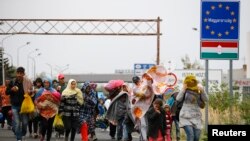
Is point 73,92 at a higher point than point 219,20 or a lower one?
lower

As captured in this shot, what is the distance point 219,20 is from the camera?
731 inches

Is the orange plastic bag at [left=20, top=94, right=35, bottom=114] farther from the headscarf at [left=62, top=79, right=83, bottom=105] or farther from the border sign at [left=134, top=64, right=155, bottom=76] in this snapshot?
the border sign at [left=134, top=64, right=155, bottom=76]

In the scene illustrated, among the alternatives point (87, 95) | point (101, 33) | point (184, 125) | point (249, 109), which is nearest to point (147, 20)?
point (101, 33)

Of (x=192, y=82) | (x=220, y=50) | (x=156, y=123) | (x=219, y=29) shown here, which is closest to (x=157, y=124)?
(x=156, y=123)

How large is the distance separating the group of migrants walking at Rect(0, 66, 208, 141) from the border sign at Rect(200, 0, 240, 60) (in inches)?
53.3

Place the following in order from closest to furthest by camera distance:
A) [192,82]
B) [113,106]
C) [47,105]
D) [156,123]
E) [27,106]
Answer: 1. [192,82]
2. [156,123]
3. [27,106]
4. [47,105]
5. [113,106]

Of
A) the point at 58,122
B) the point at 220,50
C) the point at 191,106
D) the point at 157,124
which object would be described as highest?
the point at 220,50

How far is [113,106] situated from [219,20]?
384cm

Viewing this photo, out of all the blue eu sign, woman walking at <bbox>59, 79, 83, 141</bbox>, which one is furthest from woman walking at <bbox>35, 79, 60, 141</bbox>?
the blue eu sign

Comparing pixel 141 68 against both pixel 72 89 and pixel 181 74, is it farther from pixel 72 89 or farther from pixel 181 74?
pixel 72 89

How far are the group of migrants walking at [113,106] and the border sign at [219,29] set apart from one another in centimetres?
135

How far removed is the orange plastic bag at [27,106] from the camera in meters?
19.3

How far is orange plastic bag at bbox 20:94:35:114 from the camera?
19323 mm

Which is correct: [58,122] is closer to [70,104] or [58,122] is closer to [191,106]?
[70,104]
